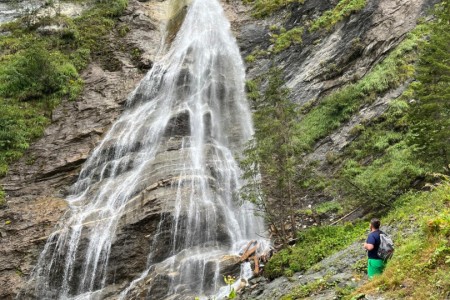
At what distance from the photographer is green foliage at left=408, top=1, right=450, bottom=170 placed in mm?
13117

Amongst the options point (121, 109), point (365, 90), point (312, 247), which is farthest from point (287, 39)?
point (312, 247)

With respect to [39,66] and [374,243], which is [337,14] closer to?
[39,66]

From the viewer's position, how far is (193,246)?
16328 mm

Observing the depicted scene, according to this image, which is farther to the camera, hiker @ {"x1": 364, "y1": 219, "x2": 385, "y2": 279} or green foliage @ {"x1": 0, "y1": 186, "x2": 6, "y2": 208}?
green foliage @ {"x1": 0, "y1": 186, "x2": 6, "y2": 208}

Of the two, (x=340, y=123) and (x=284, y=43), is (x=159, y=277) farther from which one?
(x=284, y=43)

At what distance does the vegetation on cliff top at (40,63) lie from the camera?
2589 centimetres

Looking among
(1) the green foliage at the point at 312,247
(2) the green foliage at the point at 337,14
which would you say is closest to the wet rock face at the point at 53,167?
(1) the green foliage at the point at 312,247

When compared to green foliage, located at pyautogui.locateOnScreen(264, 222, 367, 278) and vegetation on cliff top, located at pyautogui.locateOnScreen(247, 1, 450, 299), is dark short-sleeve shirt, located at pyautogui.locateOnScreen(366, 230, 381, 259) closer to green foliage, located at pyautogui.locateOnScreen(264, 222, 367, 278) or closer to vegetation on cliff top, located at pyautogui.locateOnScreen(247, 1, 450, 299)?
vegetation on cliff top, located at pyautogui.locateOnScreen(247, 1, 450, 299)

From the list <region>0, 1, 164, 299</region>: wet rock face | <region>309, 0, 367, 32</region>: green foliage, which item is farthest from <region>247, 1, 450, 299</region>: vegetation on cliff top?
<region>0, 1, 164, 299</region>: wet rock face

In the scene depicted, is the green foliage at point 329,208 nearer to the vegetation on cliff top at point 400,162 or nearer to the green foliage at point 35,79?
the vegetation on cliff top at point 400,162

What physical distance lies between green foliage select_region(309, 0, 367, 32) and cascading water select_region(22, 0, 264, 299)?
26.4ft

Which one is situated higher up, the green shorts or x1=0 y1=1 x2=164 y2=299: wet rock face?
x1=0 y1=1 x2=164 y2=299: wet rock face

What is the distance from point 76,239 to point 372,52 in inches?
736

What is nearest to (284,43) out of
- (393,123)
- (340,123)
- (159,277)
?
(340,123)
